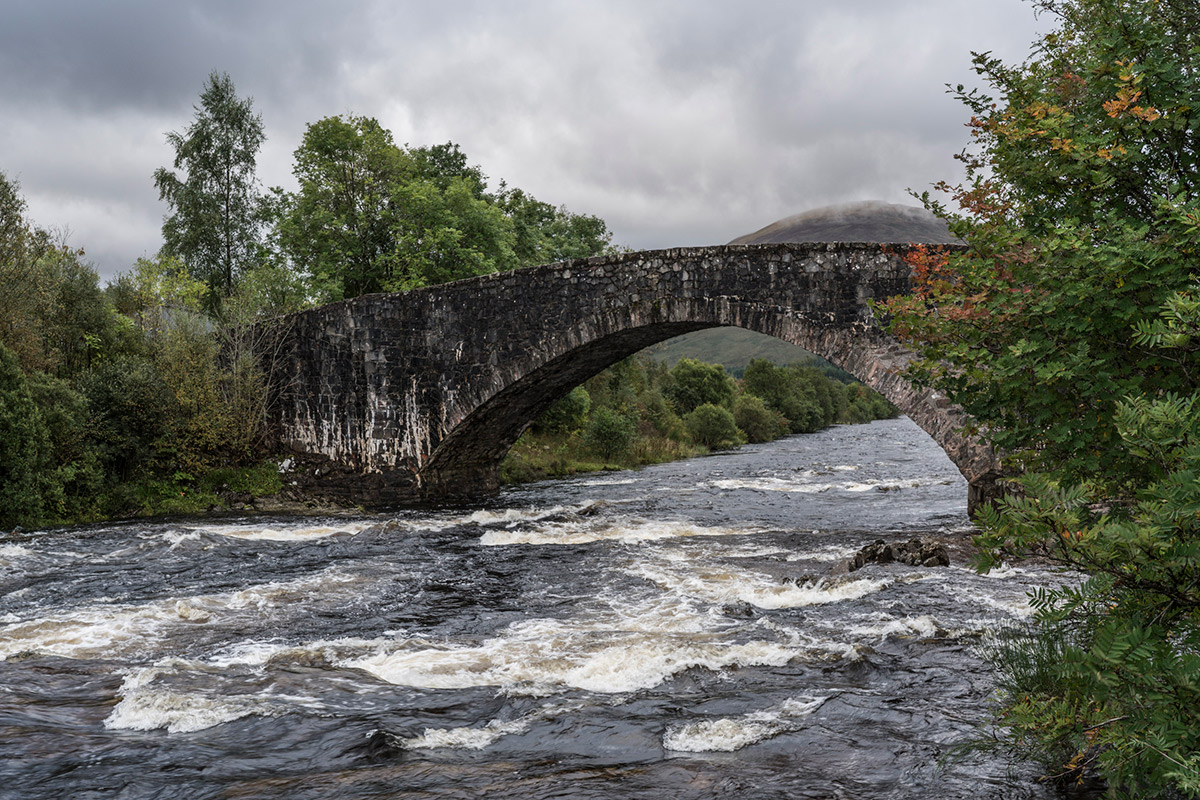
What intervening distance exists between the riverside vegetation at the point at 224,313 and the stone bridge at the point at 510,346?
226cm

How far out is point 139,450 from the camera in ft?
68.1

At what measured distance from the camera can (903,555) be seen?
38.9 feet

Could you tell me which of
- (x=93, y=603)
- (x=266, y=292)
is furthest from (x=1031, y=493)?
(x=266, y=292)

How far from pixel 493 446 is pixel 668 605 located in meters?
15.0

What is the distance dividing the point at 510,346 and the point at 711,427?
29319 millimetres

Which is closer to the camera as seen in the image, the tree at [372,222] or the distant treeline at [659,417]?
the tree at [372,222]

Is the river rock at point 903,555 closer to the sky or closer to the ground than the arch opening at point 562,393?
closer to the ground

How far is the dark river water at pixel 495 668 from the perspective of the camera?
518cm

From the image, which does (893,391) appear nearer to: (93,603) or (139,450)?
(93,603)

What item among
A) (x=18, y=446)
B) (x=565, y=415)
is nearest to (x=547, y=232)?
(x=565, y=415)

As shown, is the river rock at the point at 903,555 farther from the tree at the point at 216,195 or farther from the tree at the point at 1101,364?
the tree at the point at 216,195

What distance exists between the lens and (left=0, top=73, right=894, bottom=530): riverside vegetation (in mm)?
19297

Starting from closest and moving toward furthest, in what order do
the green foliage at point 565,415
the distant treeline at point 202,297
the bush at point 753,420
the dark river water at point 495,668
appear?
the dark river water at point 495,668
the distant treeline at point 202,297
the green foliage at point 565,415
the bush at point 753,420

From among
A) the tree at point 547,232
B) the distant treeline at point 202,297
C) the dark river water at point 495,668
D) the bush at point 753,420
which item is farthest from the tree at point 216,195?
the bush at point 753,420
